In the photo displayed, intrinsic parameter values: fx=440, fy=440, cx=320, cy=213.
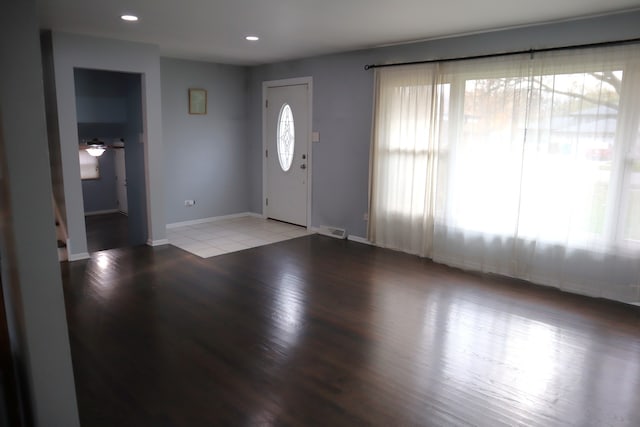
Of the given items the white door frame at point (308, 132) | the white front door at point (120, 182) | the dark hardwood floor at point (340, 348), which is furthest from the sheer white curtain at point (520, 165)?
the white front door at point (120, 182)

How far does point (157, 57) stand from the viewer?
5207 millimetres

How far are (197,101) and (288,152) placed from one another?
4.98ft

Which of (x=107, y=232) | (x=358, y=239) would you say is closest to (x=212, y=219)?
(x=358, y=239)

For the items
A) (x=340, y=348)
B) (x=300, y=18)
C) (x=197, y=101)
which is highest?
(x=300, y=18)

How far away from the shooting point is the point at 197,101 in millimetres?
6449

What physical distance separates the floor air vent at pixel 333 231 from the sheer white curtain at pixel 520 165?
72 cm

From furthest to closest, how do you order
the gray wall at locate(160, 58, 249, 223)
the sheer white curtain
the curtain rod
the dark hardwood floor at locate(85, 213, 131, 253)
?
the dark hardwood floor at locate(85, 213, 131, 253)
the gray wall at locate(160, 58, 249, 223)
the sheer white curtain
the curtain rod

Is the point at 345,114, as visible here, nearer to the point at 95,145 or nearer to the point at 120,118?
the point at 120,118

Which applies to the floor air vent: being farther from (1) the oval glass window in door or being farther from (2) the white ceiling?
(2) the white ceiling

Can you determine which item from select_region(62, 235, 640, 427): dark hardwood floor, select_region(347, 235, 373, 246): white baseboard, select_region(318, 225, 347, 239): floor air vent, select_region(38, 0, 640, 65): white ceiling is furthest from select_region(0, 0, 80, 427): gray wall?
select_region(318, 225, 347, 239): floor air vent

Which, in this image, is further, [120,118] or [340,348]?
[120,118]

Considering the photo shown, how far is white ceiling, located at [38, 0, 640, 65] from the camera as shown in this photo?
3.43 metres

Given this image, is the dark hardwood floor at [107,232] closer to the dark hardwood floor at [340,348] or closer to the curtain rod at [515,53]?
the dark hardwood floor at [340,348]

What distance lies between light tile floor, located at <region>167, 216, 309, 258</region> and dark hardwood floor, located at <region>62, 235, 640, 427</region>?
2.62 feet
